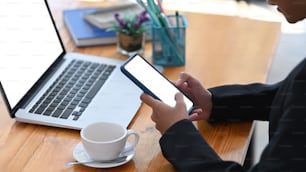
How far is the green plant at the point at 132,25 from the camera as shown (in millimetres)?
1281

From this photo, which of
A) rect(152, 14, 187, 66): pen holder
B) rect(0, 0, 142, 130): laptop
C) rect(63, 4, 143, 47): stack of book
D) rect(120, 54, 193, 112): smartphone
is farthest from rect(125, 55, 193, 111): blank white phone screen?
rect(63, 4, 143, 47): stack of book

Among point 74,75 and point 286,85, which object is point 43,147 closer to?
point 74,75

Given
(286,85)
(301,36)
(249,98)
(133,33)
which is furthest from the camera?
(301,36)

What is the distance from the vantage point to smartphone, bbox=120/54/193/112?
0.96 meters

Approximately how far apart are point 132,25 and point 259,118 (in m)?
0.40

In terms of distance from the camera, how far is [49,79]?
1.15 meters

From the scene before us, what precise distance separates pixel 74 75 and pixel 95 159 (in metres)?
0.31

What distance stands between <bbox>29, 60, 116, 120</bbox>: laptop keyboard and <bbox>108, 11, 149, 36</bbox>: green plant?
105 mm

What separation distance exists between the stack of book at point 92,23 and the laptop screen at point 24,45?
0.12 meters

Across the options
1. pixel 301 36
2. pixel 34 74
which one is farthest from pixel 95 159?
pixel 301 36

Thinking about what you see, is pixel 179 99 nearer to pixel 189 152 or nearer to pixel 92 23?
pixel 189 152

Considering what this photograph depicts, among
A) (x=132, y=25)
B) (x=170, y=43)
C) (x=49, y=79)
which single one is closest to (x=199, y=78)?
(x=170, y=43)

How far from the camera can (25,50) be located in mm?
1106

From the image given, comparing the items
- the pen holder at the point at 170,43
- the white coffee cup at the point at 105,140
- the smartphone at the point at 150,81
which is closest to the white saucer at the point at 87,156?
the white coffee cup at the point at 105,140
